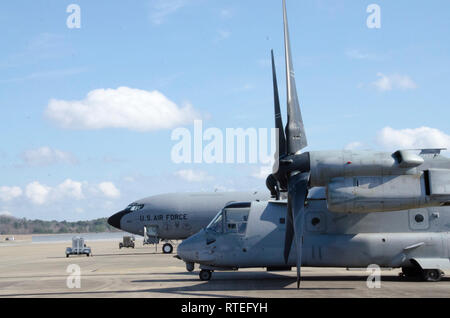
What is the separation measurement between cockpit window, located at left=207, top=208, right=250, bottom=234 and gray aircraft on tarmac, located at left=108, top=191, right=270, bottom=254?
18992mm

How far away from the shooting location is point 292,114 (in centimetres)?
1750

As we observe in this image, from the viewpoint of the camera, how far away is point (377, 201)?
16328mm

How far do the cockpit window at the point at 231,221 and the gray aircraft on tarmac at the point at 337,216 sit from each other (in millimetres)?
40

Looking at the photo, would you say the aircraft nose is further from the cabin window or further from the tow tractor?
the cabin window

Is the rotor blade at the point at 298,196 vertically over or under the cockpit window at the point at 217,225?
over

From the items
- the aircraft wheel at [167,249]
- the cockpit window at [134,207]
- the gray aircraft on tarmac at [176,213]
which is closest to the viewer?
the gray aircraft on tarmac at [176,213]

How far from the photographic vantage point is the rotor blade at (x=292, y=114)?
1727 cm

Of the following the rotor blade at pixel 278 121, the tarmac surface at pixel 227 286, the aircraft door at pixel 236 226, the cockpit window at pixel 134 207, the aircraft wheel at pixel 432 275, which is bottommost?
the tarmac surface at pixel 227 286

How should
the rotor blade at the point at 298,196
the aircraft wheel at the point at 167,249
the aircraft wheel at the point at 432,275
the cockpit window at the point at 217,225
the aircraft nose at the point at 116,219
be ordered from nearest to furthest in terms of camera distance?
the rotor blade at the point at 298,196, the aircraft wheel at the point at 432,275, the cockpit window at the point at 217,225, the aircraft nose at the point at 116,219, the aircraft wheel at the point at 167,249

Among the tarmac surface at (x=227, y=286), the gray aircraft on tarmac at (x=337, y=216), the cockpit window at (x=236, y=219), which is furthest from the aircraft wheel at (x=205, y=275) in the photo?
the cockpit window at (x=236, y=219)

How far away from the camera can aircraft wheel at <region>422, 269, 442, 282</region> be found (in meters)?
19.2

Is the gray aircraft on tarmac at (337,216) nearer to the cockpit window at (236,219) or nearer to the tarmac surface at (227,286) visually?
the cockpit window at (236,219)
